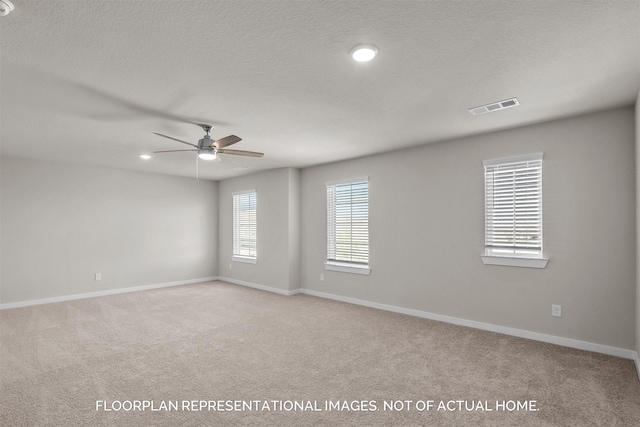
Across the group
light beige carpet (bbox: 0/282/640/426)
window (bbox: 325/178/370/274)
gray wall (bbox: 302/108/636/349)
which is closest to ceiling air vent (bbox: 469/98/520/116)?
gray wall (bbox: 302/108/636/349)

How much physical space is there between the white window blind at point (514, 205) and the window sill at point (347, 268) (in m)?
1.95

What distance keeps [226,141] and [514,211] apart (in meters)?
3.41

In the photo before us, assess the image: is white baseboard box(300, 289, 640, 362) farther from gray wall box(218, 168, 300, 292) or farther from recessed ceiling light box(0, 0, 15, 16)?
recessed ceiling light box(0, 0, 15, 16)

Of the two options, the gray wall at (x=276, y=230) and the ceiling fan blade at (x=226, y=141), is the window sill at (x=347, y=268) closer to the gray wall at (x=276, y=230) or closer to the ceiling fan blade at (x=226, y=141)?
the gray wall at (x=276, y=230)

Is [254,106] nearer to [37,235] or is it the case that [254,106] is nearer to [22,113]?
[22,113]

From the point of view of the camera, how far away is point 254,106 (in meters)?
3.26

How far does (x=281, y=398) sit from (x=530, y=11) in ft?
9.88

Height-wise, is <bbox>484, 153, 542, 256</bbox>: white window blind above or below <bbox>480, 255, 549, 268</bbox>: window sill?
above

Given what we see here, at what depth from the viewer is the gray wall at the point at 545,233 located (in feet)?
11.2

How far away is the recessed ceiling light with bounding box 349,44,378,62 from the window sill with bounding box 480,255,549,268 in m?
3.01

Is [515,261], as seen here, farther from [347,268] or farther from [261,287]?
[261,287]

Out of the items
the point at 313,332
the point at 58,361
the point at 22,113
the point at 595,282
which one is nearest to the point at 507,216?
the point at 595,282

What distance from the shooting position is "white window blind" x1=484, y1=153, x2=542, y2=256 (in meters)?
3.88

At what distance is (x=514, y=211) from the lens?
403 cm
